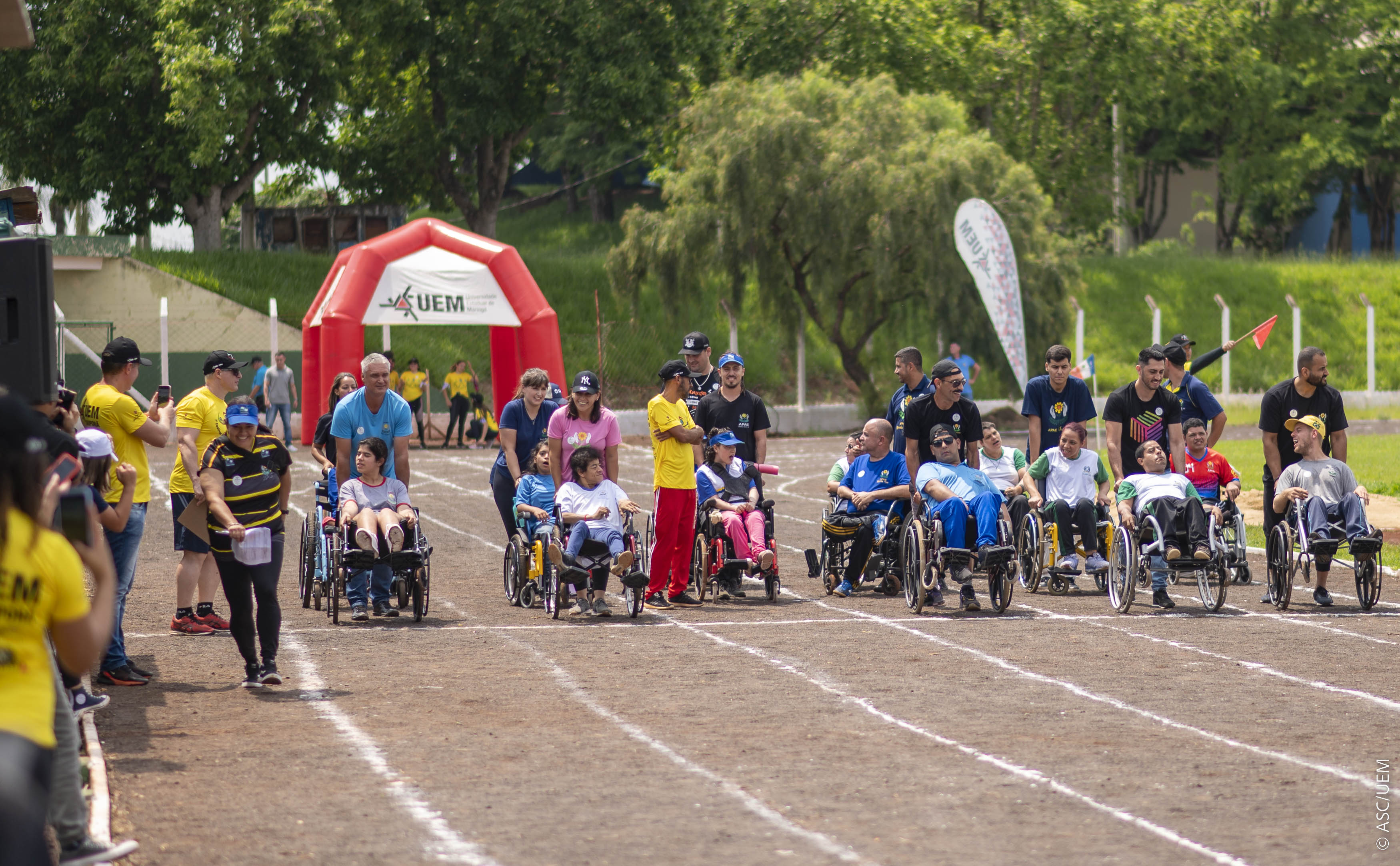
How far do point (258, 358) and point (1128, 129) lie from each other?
29.8 m

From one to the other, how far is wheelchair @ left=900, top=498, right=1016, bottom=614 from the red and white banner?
39.0ft

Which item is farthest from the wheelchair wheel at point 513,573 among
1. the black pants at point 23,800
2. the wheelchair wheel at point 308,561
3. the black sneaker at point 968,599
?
the black pants at point 23,800

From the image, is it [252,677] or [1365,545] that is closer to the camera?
[252,677]

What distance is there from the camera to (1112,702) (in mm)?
8523

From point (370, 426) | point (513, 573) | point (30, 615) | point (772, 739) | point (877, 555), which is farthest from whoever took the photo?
point (877, 555)

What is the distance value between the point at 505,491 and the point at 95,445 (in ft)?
17.0

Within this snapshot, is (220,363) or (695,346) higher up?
(695,346)

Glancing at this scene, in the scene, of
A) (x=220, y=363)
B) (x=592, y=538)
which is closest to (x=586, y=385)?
(x=592, y=538)

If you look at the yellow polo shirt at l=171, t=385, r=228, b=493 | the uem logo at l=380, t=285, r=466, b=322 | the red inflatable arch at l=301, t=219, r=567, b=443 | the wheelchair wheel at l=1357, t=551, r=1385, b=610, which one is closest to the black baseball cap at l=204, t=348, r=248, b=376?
the yellow polo shirt at l=171, t=385, r=228, b=493

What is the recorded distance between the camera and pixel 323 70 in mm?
41688

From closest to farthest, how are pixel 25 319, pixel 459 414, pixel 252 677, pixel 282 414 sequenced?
1. pixel 25 319
2. pixel 252 677
3. pixel 282 414
4. pixel 459 414

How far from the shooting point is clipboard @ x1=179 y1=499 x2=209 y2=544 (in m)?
9.59

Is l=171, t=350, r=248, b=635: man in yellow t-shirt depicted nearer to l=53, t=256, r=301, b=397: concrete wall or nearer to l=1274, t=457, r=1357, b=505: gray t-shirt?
l=1274, t=457, r=1357, b=505: gray t-shirt

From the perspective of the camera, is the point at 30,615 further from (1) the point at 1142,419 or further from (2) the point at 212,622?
(1) the point at 1142,419
